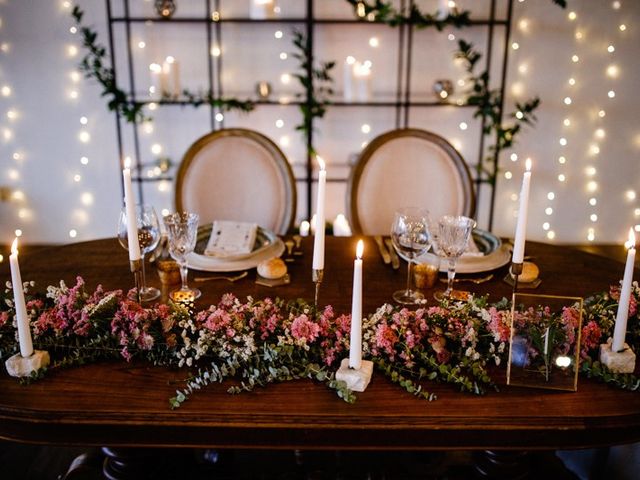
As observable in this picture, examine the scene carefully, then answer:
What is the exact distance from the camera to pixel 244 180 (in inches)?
86.6

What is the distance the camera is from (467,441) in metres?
0.97

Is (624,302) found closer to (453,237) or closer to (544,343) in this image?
(544,343)

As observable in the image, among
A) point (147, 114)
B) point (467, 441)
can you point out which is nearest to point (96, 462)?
point (467, 441)

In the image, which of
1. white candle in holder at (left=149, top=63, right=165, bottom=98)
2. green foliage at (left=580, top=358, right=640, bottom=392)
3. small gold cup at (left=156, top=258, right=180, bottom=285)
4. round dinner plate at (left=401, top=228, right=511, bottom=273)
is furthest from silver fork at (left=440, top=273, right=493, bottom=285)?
white candle in holder at (left=149, top=63, right=165, bottom=98)

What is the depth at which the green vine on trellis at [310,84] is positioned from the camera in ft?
Result: 10.7

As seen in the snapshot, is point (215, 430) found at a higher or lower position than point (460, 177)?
lower

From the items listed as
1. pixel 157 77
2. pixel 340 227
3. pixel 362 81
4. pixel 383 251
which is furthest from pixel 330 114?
pixel 383 251

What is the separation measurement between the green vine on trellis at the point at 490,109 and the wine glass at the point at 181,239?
2255 mm

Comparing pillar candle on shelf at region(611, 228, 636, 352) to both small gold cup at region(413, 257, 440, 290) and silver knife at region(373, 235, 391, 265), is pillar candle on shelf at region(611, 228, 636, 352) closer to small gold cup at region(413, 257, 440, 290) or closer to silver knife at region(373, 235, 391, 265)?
small gold cup at region(413, 257, 440, 290)

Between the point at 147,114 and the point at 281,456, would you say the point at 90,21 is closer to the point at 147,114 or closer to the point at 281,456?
the point at 147,114

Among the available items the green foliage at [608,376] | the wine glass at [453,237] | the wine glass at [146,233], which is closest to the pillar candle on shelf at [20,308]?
the wine glass at [146,233]

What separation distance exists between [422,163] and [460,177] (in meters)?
0.14

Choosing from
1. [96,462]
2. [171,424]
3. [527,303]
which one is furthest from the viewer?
[96,462]

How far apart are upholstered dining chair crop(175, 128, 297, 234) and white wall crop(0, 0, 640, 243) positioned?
1397mm
